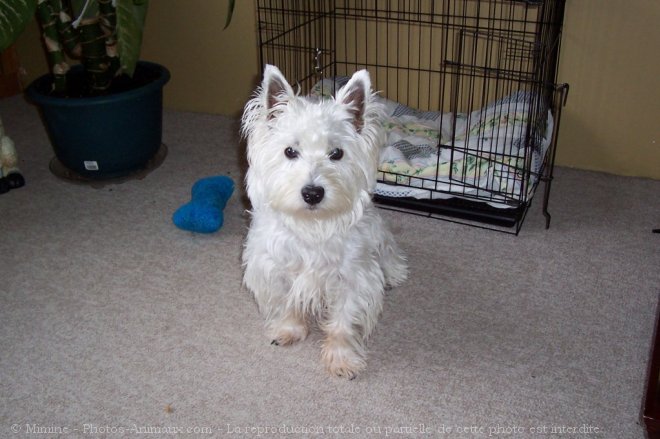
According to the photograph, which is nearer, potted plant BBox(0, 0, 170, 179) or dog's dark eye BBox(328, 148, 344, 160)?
dog's dark eye BBox(328, 148, 344, 160)

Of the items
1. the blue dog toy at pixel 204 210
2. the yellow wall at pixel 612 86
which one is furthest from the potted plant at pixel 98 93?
the yellow wall at pixel 612 86

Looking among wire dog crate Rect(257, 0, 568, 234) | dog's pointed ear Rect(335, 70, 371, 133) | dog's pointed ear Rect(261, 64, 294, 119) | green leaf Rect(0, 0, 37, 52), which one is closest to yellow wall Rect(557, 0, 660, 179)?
wire dog crate Rect(257, 0, 568, 234)

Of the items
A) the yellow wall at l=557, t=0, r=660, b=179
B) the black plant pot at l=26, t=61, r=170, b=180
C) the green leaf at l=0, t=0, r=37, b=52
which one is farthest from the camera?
the black plant pot at l=26, t=61, r=170, b=180

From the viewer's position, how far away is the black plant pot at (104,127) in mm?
2857

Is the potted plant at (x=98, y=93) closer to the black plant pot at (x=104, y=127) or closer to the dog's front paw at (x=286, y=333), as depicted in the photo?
the black plant pot at (x=104, y=127)

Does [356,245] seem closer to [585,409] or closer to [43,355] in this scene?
[585,409]

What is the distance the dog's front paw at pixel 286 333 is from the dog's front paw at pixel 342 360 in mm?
139

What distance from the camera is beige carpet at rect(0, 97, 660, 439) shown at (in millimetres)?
1751

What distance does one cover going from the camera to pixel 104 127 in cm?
291

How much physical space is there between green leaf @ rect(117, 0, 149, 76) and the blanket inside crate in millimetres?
827

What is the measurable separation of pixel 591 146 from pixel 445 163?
0.82 m

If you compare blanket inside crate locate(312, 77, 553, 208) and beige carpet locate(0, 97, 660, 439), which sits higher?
blanket inside crate locate(312, 77, 553, 208)

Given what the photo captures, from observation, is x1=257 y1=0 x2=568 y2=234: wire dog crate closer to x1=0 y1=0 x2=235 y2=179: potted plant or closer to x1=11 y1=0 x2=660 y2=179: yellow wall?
x1=11 y1=0 x2=660 y2=179: yellow wall

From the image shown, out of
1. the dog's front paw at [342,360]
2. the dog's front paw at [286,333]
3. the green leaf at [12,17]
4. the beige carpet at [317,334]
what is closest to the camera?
the beige carpet at [317,334]
